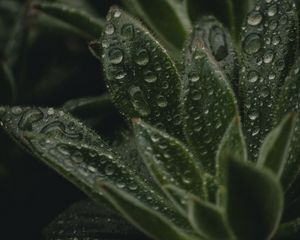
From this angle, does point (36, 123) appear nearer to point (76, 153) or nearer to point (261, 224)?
point (76, 153)

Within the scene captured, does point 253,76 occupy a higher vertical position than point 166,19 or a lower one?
lower

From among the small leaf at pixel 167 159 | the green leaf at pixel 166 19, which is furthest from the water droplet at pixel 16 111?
the green leaf at pixel 166 19

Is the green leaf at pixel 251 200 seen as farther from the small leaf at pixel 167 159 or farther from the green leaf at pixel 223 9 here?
the green leaf at pixel 223 9

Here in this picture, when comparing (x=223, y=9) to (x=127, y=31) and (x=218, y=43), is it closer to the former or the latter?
(x=218, y=43)

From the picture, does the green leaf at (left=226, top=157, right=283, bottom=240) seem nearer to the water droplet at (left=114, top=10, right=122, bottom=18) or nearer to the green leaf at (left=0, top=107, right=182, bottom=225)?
the green leaf at (left=0, top=107, right=182, bottom=225)

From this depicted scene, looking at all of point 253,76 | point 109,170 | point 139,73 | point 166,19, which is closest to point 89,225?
point 109,170

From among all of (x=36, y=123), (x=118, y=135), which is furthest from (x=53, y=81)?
(x=36, y=123)
